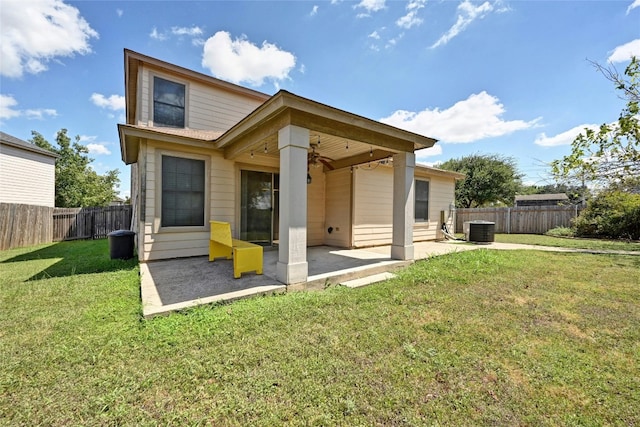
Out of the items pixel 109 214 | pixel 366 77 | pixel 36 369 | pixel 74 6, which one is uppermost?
pixel 74 6

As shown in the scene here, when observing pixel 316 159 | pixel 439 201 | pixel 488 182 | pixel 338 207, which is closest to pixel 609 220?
pixel 439 201

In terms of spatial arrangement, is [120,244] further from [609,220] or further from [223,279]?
[609,220]

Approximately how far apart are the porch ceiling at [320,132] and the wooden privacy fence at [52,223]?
27.3 feet

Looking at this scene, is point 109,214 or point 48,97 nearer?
point 109,214

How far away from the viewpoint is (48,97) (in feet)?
48.4

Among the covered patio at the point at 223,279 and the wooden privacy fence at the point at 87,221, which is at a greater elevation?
the wooden privacy fence at the point at 87,221

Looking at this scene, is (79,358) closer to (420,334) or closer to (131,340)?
(131,340)

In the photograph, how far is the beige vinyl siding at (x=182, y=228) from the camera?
17.1ft

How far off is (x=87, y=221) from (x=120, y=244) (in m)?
7.05

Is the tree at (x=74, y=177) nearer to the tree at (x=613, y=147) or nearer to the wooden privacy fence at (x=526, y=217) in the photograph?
the wooden privacy fence at (x=526, y=217)

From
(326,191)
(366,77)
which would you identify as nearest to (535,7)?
(366,77)

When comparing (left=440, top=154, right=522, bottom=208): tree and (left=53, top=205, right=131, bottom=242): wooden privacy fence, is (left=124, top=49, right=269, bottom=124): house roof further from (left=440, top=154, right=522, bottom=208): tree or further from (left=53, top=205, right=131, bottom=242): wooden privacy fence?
(left=440, top=154, right=522, bottom=208): tree

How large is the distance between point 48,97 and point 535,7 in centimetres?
2295

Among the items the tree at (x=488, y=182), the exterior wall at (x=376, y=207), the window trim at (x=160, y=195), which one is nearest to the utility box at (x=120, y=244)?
the window trim at (x=160, y=195)
